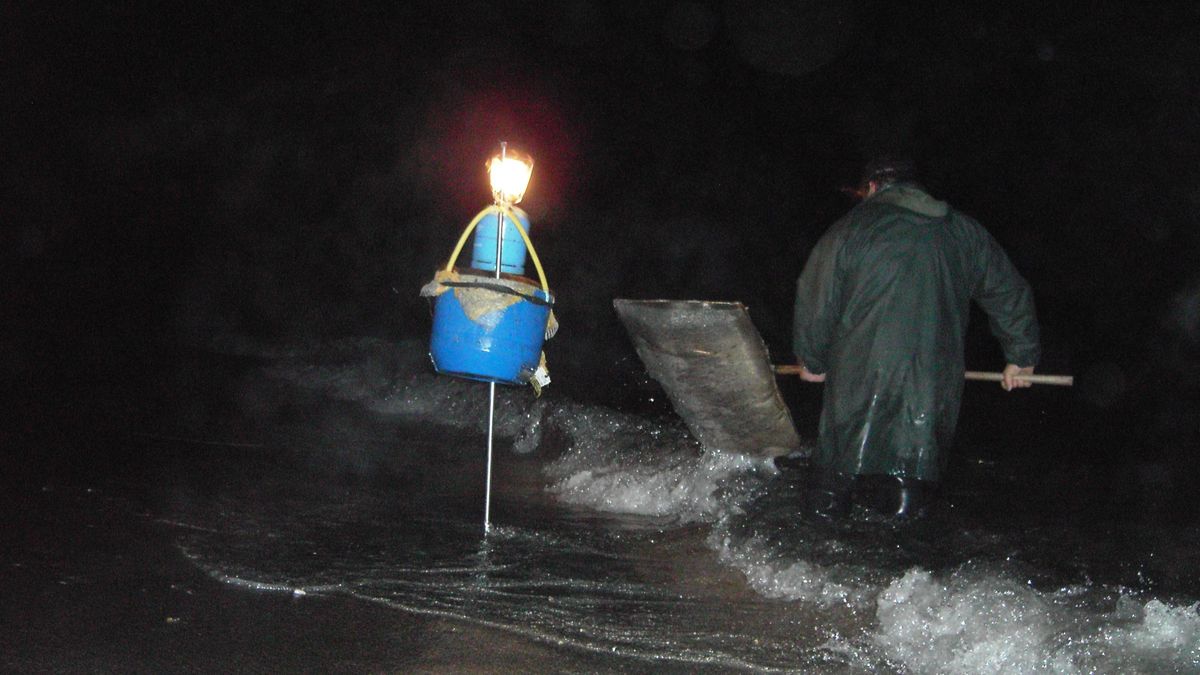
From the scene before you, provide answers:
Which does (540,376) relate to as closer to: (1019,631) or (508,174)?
(508,174)

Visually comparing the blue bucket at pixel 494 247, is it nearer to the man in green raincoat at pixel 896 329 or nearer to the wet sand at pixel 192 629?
the man in green raincoat at pixel 896 329

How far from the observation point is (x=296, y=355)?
1803 cm

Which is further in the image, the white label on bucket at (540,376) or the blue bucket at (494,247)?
the white label on bucket at (540,376)

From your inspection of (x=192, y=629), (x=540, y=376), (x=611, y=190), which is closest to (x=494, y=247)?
(x=540, y=376)

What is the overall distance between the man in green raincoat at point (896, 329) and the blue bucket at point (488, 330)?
4.19ft

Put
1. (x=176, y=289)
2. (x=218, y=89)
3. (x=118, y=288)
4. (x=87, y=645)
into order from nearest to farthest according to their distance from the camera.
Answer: (x=87, y=645)
(x=218, y=89)
(x=118, y=288)
(x=176, y=289)

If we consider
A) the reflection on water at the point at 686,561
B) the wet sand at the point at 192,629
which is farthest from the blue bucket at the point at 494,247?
the wet sand at the point at 192,629

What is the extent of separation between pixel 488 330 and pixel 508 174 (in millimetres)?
736

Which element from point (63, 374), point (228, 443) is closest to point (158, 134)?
point (63, 374)

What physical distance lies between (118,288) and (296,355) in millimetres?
12699

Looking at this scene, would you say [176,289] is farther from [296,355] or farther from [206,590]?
[206,590]

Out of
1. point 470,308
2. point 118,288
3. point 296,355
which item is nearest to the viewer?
point 470,308

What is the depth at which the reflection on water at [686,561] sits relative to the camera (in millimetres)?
2996

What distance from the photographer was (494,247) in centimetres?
426
